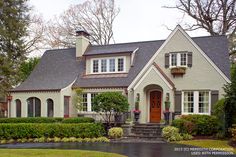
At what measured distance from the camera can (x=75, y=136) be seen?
2217 cm

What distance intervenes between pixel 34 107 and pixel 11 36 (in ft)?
29.6

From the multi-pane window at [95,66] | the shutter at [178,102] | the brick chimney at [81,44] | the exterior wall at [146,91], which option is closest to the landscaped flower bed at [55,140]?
the exterior wall at [146,91]

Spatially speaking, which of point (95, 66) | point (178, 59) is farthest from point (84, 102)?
point (178, 59)

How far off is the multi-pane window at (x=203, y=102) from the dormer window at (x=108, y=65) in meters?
7.39

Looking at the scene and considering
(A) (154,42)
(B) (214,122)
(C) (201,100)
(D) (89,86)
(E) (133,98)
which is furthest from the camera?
(A) (154,42)

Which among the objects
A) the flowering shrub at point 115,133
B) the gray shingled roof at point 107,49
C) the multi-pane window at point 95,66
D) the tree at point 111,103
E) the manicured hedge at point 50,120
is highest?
the gray shingled roof at point 107,49

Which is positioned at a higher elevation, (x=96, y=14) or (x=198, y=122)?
(x=96, y=14)

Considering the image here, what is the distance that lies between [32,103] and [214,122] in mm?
15612

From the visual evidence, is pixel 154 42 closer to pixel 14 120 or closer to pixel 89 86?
pixel 89 86

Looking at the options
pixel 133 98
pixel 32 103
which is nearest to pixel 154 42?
pixel 133 98

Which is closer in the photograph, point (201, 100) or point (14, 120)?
point (201, 100)

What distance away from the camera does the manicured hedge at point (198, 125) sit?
21.1m

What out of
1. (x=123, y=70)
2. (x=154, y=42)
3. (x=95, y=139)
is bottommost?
(x=95, y=139)

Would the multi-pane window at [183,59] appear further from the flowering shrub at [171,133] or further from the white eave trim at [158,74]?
the flowering shrub at [171,133]
